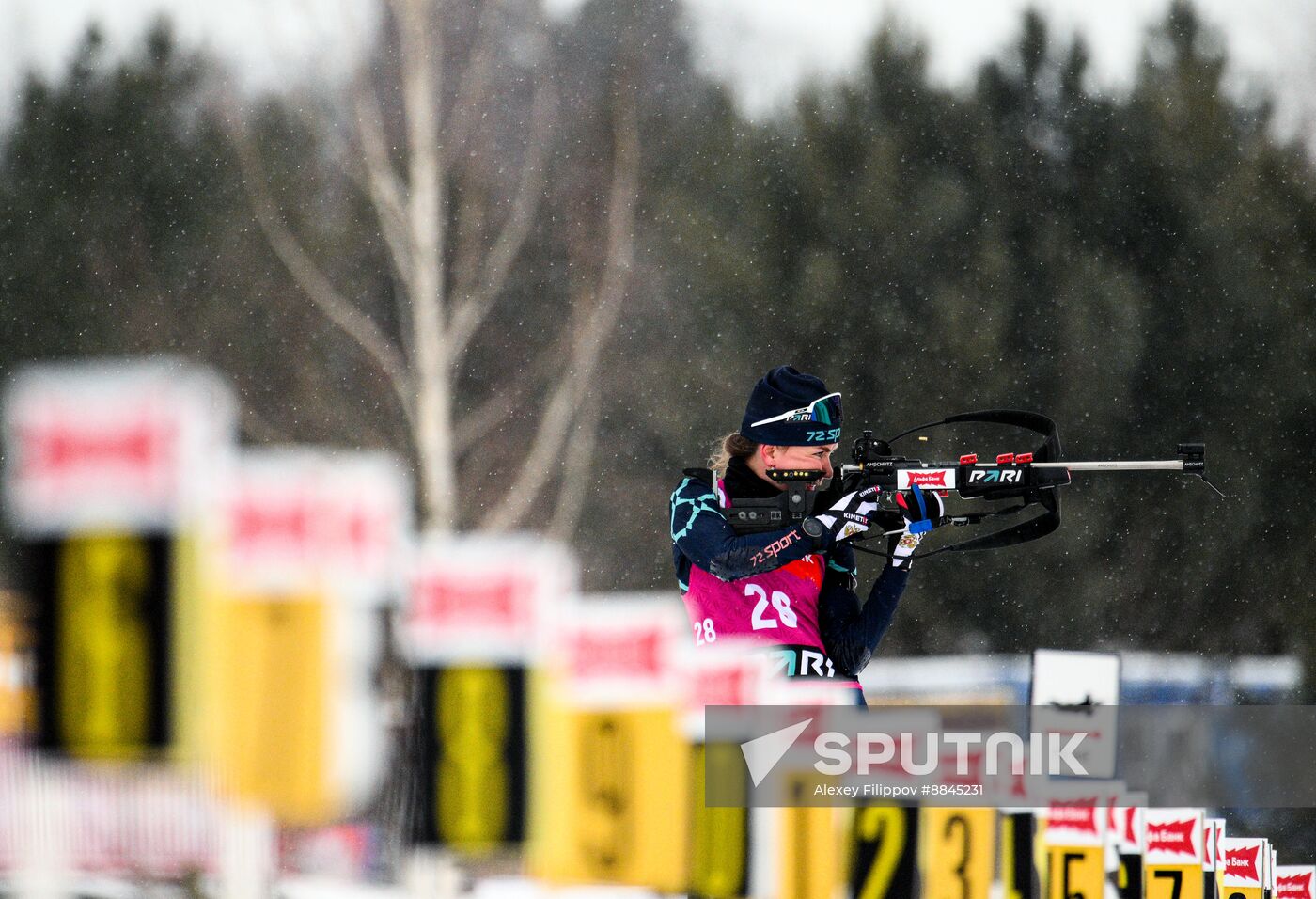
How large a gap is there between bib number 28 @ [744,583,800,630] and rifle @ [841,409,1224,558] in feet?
1.01

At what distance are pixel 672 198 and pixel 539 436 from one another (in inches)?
162

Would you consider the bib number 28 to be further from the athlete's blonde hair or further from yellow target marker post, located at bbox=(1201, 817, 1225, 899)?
yellow target marker post, located at bbox=(1201, 817, 1225, 899)

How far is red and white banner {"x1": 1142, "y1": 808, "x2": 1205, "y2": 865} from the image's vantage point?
490cm

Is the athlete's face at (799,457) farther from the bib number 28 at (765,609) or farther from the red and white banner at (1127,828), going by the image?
the red and white banner at (1127,828)

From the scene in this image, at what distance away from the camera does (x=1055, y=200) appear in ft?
62.8

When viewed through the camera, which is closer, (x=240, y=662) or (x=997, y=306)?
(x=240, y=662)

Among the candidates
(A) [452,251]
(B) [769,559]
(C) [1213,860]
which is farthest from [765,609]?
(A) [452,251]

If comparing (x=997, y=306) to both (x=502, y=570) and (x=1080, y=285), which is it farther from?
(x=502, y=570)

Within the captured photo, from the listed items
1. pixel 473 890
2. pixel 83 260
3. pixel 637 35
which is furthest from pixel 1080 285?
pixel 473 890

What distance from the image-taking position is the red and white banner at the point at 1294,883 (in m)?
6.16

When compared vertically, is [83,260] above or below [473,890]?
above

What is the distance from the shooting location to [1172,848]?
16.1 feet

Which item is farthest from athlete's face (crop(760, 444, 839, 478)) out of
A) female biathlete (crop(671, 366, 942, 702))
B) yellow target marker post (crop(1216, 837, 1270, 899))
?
yellow target marker post (crop(1216, 837, 1270, 899))

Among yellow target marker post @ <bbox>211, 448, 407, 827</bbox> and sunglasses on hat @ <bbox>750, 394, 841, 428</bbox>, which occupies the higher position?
sunglasses on hat @ <bbox>750, 394, 841, 428</bbox>
